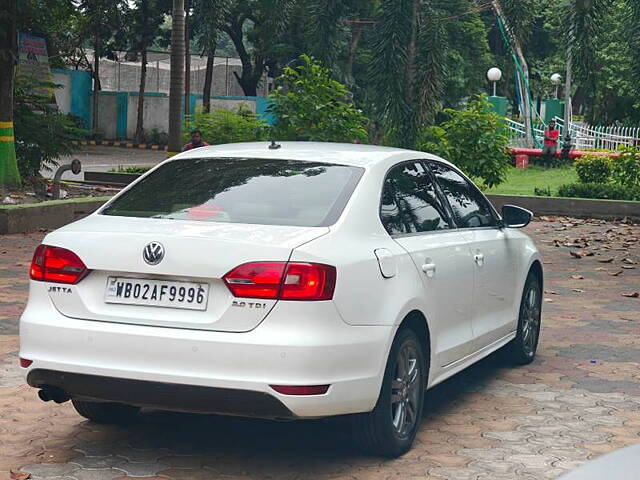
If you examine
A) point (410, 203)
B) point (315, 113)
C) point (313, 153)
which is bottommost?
point (315, 113)

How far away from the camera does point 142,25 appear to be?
171 feet

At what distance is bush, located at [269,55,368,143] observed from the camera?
66.4ft

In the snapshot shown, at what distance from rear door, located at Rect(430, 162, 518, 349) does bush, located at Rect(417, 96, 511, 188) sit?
14.0 meters

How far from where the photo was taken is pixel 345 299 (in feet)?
17.8

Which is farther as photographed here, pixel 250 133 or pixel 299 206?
pixel 250 133

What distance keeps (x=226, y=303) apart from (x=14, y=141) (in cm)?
1534

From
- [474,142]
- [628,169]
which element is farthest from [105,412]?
[628,169]

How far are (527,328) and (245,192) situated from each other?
312cm

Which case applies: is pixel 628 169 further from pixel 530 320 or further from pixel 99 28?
pixel 99 28

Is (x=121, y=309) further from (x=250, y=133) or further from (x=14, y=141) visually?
(x=250, y=133)

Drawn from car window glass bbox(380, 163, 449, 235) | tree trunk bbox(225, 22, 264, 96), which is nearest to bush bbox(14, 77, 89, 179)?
car window glass bbox(380, 163, 449, 235)

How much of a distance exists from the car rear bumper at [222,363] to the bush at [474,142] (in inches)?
653

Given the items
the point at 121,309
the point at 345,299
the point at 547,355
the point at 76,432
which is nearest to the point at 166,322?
the point at 121,309

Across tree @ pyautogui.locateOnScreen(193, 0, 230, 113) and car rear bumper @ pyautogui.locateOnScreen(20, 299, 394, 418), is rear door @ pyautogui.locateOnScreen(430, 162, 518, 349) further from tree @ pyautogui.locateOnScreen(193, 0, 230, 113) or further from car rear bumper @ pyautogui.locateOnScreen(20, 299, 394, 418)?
tree @ pyautogui.locateOnScreen(193, 0, 230, 113)
